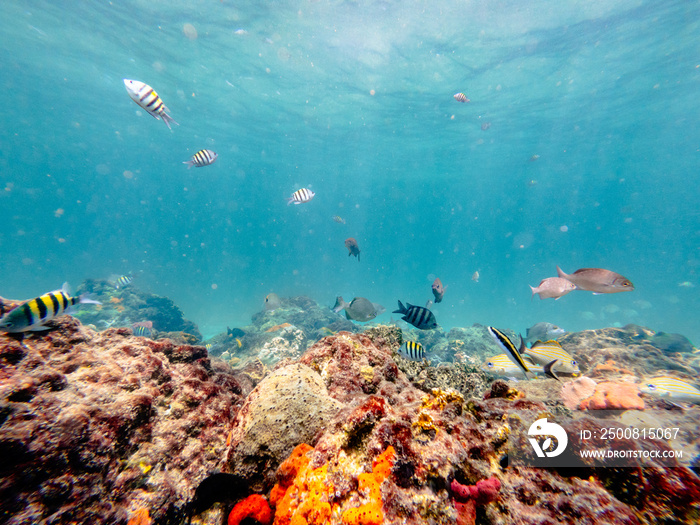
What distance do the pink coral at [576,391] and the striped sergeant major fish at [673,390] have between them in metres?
0.63

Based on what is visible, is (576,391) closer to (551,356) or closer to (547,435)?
(551,356)

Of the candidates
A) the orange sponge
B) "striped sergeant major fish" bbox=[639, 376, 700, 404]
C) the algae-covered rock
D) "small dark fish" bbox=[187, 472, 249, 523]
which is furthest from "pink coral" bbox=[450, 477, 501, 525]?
"striped sergeant major fish" bbox=[639, 376, 700, 404]

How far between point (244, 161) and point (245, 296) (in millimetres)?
23114

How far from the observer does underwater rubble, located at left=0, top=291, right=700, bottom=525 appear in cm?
129

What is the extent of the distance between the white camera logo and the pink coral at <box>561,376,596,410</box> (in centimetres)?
186

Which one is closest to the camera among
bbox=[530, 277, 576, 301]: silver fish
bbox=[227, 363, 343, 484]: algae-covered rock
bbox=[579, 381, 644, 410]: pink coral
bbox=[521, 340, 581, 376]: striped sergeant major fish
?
bbox=[227, 363, 343, 484]: algae-covered rock

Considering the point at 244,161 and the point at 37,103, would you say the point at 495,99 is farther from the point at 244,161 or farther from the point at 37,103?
the point at 37,103

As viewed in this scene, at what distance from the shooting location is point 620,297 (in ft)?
158

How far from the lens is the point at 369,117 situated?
26.7 metres

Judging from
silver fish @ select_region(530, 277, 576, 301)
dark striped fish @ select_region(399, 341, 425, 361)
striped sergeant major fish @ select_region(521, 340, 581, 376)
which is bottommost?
dark striped fish @ select_region(399, 341, 425, 361)

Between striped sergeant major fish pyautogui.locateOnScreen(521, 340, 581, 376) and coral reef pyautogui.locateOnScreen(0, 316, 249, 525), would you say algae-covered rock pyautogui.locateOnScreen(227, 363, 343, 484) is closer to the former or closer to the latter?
coral reef pyautogui.locateOnScreen(0, 316, 249, 525)

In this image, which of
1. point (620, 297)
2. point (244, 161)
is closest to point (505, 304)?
point (620, 297)

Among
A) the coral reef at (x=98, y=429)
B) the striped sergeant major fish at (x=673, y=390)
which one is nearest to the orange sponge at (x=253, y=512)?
the coral reef at (x=98, y=429)

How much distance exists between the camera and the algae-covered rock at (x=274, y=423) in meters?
1.76
